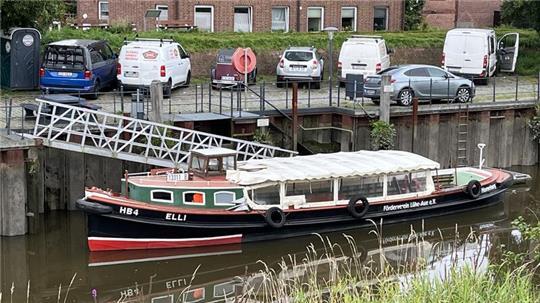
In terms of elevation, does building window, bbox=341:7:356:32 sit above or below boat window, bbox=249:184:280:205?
above

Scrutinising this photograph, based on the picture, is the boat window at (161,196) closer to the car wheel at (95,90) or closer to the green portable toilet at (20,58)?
the car wheel at (95,90)

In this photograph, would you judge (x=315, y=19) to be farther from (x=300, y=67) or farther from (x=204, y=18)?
(x=300, y=67)

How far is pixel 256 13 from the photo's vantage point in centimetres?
4103

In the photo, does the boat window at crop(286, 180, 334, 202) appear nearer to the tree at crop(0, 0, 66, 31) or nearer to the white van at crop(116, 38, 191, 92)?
the white van at crop(116, 38, 191, 92)

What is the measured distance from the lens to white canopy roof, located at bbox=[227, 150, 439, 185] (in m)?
20.5

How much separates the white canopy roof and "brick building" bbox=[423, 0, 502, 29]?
2793 cm

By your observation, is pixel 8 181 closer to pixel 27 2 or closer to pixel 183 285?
pixel 183 285

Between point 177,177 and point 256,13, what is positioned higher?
point 256,13

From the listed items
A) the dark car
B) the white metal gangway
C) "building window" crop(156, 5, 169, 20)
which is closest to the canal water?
the white metal gangway

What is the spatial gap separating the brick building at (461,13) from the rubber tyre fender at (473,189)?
26.5 metres

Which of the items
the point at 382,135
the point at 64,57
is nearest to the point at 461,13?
the point at 382,135

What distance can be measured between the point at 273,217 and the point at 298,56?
12.3 meters

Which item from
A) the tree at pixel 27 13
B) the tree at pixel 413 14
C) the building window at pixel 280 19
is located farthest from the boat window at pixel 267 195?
the tree at pixel 413 14

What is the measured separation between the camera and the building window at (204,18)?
132ft
